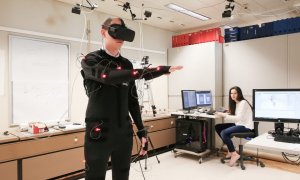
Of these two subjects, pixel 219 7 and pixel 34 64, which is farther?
pixel 219 7

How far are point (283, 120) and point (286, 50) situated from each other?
76.0 inches

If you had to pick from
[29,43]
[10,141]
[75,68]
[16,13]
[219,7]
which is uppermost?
[219,7]

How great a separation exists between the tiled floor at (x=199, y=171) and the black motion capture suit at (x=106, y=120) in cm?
189

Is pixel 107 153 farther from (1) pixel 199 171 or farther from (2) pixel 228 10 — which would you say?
(2) pixel 228 10

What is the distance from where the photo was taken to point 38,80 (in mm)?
3332

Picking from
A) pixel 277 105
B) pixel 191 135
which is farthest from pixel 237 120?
pixel 277 105

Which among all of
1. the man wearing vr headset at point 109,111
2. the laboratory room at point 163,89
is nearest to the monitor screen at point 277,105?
the laboratory room at point 163,89

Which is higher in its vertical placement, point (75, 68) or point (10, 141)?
Answer: point (75, 68)

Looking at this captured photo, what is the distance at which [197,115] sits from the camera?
3.91 metres

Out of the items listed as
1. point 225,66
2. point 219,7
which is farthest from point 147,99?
point 219,7

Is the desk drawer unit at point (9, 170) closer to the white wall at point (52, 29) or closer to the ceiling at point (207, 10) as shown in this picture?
the white wall at point (52, 29)

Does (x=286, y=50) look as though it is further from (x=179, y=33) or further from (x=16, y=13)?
(x=16, y=13)

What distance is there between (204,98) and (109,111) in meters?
3.29

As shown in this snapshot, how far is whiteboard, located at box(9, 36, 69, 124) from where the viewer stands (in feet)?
10.3
